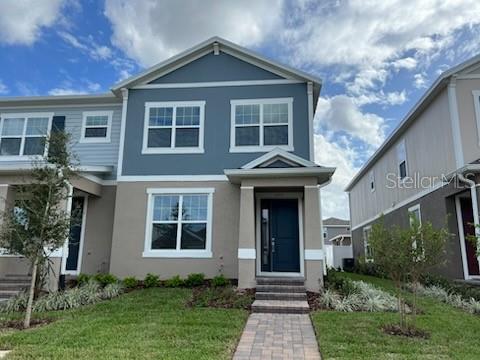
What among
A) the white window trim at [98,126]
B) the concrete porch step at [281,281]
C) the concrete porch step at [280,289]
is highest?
the white window trim at [98,126]

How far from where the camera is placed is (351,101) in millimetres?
19781

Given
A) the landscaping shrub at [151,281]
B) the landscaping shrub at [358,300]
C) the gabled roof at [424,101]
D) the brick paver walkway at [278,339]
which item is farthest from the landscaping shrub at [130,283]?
the gabled roof at [424,101]

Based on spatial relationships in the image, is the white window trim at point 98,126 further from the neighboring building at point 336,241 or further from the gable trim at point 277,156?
the neighboring building at point 336,241

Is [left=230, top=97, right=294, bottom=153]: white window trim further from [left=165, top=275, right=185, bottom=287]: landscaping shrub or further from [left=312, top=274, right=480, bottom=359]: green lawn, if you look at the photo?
[left=312, top=274, right=480, bottom=359]: green lawn

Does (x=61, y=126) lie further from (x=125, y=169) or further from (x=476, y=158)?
(x=476, y=158)

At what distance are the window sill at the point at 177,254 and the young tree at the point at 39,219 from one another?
13.3 ft

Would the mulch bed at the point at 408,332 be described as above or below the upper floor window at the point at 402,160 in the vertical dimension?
below

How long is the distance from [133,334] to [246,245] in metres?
4.59

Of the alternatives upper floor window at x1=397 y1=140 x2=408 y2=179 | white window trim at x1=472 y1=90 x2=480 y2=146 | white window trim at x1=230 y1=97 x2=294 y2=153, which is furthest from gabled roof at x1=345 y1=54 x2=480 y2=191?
white window trim at x1=230 y1=97 x2=294 y2=153

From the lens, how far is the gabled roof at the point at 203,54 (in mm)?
12203

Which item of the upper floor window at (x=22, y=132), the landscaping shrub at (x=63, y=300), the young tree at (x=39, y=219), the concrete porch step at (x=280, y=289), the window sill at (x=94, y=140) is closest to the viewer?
the young tree at (x=39, y=219)

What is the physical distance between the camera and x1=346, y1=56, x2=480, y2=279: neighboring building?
35.0 feet

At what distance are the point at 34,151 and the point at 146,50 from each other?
20.0ft

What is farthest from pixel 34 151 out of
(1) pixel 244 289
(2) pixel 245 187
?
(1) pixel 244 289
